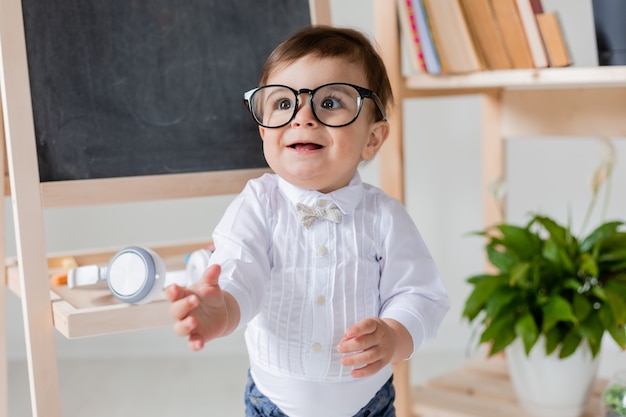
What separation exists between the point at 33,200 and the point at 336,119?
1.89 feet

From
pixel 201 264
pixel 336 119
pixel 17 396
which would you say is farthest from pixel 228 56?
pixel 17 396

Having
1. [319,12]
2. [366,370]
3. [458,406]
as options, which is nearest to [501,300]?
[458,406]

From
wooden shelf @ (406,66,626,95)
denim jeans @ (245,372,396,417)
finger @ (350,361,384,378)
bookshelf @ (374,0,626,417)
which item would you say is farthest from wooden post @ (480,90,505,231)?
finger @ (350,361,384,378)

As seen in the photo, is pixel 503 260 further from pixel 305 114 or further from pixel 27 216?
pixel 27 216

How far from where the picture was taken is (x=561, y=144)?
3012mm

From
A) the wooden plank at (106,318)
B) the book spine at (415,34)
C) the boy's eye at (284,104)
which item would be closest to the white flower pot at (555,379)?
the book spine at (415,34)

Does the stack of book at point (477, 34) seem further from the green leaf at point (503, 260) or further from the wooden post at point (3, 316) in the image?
the wooden post at point (3, 316)

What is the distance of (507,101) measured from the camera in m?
2.42

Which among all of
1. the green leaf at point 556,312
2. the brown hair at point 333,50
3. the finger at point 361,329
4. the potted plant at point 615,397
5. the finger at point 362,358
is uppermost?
the brown hair at point 333,50

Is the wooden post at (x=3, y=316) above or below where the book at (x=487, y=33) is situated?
below

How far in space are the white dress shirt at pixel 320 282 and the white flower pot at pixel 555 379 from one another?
2.79 ft

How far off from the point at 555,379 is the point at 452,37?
32.5 inches

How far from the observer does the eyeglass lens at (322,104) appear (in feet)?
4.09

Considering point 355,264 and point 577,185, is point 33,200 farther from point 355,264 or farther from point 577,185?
point 577,185
